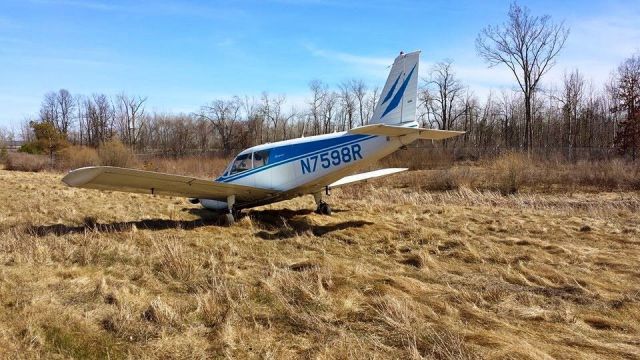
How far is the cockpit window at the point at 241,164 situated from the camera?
39.3 feet

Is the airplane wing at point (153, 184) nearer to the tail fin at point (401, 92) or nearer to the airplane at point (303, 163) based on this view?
the airplane at point (303, 163)

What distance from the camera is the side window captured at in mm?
11750

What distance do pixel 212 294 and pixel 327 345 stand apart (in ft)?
6.10

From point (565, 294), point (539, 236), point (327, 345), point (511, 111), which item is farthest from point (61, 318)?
point (511, 111)

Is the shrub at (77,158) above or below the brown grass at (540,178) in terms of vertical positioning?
above

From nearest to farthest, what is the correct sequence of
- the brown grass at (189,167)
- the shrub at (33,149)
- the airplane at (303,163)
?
the airplane at (303,163)
the brown grass at (189,167)
the shrub at (33,149)

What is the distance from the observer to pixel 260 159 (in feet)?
38.8

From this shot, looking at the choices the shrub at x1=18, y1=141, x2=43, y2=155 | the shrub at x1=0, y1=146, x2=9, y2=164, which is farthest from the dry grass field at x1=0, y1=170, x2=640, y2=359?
the shrub at x1=18, y1=141, x2=43, y2=155

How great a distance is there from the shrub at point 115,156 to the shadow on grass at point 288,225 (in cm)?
2880

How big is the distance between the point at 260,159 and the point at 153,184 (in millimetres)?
2820

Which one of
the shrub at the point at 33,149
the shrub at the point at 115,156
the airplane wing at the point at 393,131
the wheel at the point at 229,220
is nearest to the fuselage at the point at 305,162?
the airplane wing at the point at 393,131

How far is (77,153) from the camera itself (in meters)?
42.2

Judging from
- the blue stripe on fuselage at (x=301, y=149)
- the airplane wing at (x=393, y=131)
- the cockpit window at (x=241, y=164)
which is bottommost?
the cockpit window at (x=241, y=164)

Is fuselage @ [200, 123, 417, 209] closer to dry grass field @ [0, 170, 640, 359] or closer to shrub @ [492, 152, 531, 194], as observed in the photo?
dry grass field @ [0, 170, 640, 359]
